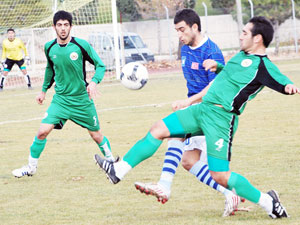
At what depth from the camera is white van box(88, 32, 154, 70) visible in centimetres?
2689

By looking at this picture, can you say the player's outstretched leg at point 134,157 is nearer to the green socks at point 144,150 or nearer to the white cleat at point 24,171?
the green socks at point 144,150

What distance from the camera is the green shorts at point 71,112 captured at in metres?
7.67

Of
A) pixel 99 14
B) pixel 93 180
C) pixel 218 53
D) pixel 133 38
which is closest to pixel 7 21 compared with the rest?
pixel 99 14

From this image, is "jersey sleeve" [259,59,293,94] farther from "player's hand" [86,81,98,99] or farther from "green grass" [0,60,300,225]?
"player's hand" [86,81,98,99]

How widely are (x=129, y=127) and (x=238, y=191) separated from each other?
6552mm

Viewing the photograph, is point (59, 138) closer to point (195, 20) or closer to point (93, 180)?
point (93, 180)

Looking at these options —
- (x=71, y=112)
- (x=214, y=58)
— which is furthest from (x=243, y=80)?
(x=71, y=112)

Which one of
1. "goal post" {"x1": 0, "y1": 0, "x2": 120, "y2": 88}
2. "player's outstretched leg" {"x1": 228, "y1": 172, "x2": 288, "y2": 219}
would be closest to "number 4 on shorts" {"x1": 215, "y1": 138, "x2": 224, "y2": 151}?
"player's outstretched leg" {"x1": 228, "y1": 172, "x2": 288, "y2": 219}

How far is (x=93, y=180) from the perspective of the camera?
7348 millimetres

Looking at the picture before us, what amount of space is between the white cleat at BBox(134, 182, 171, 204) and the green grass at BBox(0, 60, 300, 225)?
0.82 feet

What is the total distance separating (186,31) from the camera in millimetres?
5754

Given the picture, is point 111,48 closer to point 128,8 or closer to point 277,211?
point 128,8

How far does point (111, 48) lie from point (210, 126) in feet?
73.4

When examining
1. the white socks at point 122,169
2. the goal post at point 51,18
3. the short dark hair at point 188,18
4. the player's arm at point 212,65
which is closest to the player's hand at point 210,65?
the player's arm at point 212,65
